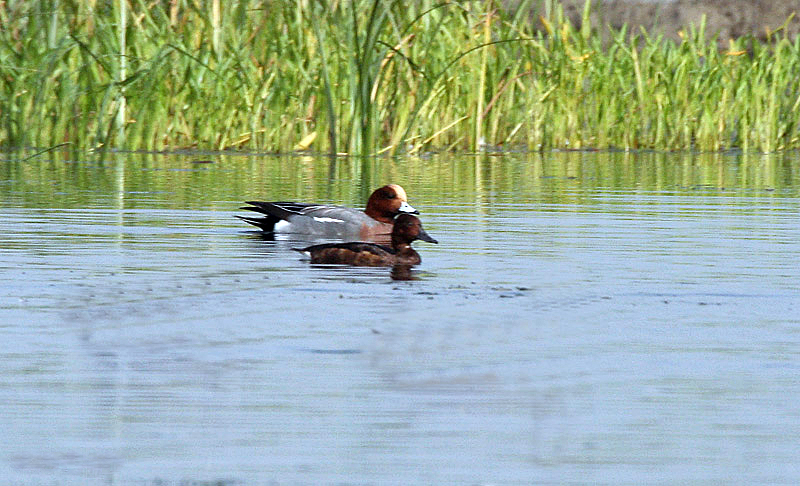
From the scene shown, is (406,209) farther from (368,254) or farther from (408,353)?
(408,353)

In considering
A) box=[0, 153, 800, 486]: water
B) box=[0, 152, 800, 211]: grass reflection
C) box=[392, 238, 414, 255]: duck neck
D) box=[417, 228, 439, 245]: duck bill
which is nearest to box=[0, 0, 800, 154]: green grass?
box=[0, 152, 800, 211]: grass reflection

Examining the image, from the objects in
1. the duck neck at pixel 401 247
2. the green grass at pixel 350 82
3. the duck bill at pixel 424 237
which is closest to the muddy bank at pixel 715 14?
the green grass at pixel 350 82

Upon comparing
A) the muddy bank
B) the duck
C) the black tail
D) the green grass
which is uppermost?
the muddy bank

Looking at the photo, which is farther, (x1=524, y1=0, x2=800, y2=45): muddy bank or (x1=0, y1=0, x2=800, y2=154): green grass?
(x1=524, y1=0, x2=800, y2=45): muddy bank

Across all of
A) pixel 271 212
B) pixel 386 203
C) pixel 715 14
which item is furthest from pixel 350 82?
pixel 715 14

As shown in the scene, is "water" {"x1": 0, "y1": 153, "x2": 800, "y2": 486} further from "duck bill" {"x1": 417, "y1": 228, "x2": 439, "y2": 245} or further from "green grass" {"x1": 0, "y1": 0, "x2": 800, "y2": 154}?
"green grass" {"x1": 0, "y1": 0, "x2": 800, "y2": 154}

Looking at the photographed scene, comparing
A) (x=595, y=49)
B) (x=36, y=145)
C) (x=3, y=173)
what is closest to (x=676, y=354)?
(x=3, y=173)

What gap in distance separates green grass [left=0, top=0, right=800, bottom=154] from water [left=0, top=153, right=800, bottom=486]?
14.1 feet

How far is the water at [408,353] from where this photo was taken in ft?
12.4

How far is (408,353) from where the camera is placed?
500cm

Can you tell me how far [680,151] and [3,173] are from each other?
7072 millimetres

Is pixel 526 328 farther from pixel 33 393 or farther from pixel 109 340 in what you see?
pixel 33 393

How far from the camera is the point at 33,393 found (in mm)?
4344

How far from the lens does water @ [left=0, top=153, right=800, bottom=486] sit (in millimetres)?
3773
